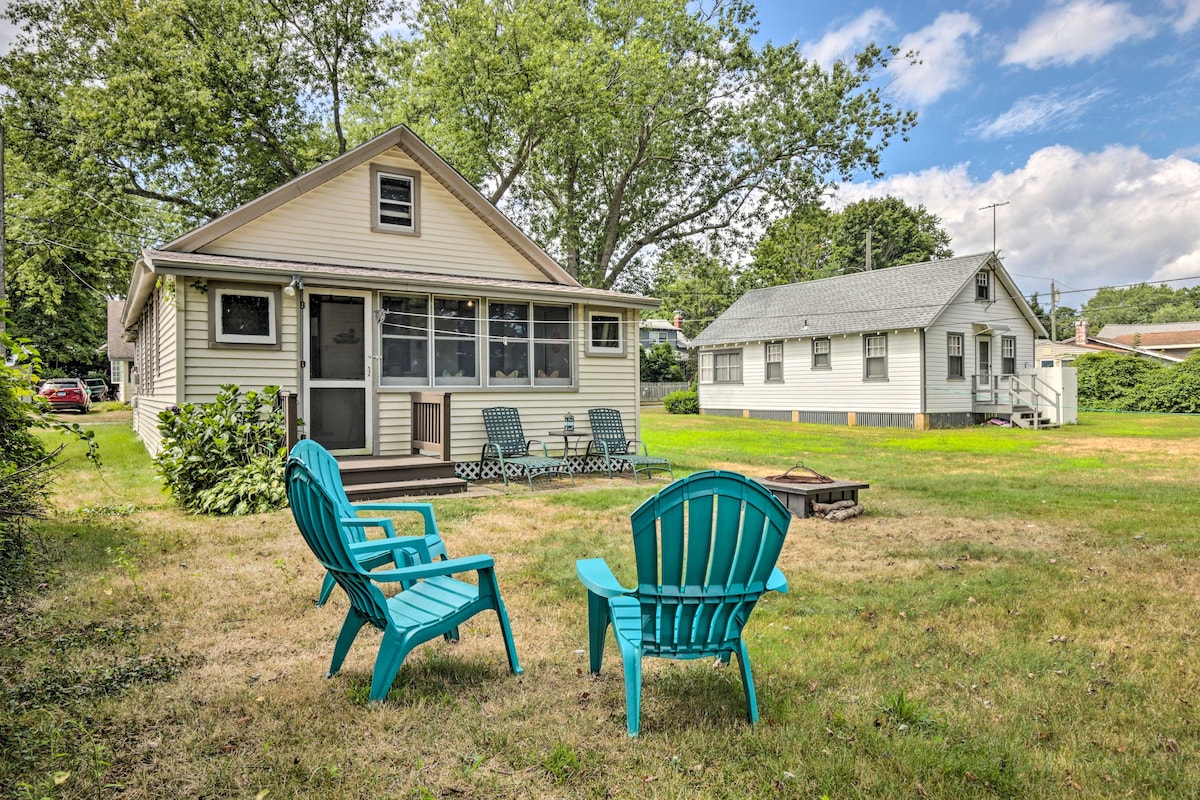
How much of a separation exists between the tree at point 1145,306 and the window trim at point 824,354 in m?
69.8

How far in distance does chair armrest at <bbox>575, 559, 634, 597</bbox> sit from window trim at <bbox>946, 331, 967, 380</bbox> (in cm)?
1998

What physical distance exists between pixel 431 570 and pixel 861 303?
21639 millimetres

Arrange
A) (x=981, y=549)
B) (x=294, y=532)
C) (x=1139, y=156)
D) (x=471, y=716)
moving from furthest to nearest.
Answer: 1. (x=1139, y=156)
2. (x=294, y=532)
3. (x=981, y=549)
4. (x=471, y=716)

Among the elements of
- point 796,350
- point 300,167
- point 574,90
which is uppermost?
point 574,90

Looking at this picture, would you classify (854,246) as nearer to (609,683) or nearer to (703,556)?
(609,683)

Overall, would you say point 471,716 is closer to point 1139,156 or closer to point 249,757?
point 249,757

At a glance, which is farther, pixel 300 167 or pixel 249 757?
pixel 300 167

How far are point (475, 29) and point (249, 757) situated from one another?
2029 cm

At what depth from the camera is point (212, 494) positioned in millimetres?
7578

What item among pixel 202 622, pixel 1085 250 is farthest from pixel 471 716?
pixel 1085 250

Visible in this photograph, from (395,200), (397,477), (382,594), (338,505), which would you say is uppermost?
(395,200)

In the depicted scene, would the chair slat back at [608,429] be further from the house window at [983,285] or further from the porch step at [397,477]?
the house window at [983,285]

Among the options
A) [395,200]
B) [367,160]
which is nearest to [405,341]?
[395,200]

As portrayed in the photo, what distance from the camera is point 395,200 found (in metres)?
11.5
